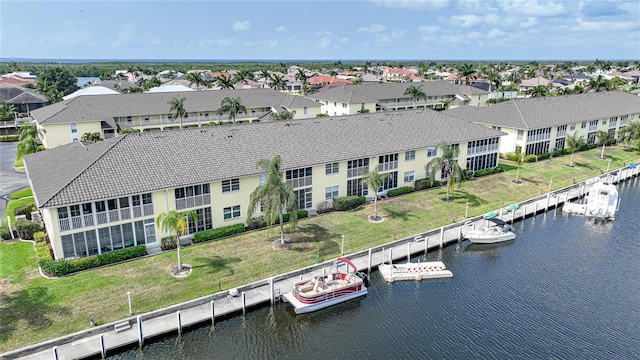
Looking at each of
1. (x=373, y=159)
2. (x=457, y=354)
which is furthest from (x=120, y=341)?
(x=373, y=159)

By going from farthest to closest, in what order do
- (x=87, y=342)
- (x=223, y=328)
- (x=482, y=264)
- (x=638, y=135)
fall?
(x=638, y=135) < (x=482, y=264) < (x=223, y=328) < (x=87, y=342)

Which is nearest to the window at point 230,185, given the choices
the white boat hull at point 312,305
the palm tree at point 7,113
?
the white boat hull at point 312,305

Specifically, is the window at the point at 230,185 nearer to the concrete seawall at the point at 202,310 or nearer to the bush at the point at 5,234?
the concrete seawall at the point at 202,310

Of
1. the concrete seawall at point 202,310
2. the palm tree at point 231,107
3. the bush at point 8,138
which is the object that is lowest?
the concrete seawall at point 202,310

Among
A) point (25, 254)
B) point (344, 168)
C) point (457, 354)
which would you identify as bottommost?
point (457, 354)

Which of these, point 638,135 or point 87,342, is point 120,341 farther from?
point 638,135

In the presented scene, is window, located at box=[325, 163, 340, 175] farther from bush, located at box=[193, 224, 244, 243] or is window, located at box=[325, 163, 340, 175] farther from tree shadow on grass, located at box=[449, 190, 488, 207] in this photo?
tree shadow on grass, located at box=[449, 190, 488, 207]

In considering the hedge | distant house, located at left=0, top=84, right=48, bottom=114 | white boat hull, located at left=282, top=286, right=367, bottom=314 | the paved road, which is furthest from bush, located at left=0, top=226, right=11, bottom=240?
distant house, located at left=0, top=84, right=48, bottom=114
